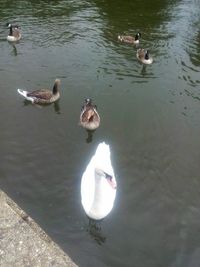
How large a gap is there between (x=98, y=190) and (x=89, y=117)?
12.1 feet

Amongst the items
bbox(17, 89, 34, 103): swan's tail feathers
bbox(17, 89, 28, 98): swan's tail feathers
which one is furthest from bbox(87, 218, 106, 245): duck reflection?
bbox(17, 89, 28, 98): swan's tail feathers

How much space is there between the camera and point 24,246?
6.61 metres

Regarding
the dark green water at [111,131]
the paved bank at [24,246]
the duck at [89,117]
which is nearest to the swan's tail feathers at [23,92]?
the dark green water at [111,131]

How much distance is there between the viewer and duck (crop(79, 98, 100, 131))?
1195cm

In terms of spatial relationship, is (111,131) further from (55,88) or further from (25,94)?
(25,94)

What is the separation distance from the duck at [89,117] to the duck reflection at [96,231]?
380 centimetres

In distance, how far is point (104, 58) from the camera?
16359 millimetres

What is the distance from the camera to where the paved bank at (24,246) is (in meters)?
6.40

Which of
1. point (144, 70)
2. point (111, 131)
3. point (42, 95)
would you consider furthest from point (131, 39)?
point (111, 131)

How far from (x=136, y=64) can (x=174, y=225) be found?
8.71 m

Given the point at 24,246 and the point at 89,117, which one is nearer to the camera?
the point at 24,246

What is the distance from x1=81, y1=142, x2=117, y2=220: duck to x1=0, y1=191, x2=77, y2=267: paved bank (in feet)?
6.36

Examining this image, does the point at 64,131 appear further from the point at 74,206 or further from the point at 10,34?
the point at 10,34

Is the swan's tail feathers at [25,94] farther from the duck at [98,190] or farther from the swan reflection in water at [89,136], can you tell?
the duck at [98,190]
